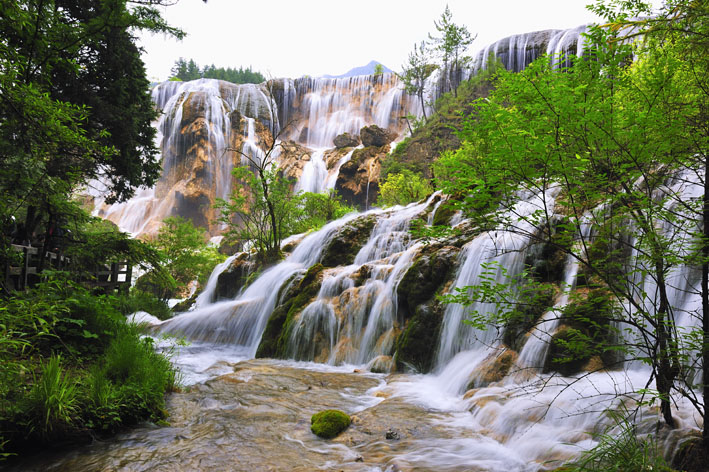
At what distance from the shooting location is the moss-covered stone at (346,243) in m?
13.6

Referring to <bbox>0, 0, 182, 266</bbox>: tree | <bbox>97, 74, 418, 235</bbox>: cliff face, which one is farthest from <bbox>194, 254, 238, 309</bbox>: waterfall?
<bbox>97, 74, 418, 235</bbox>: cliff face

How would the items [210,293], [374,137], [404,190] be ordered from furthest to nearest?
[374,137] → [404,190] → [210,293]

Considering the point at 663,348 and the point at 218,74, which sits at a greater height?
the point at 218,74

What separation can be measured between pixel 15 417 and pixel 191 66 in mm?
81187

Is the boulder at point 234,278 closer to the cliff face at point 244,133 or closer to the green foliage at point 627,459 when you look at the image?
the cliff face at point 244,133

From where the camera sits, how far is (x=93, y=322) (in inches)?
245

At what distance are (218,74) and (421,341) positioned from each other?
236 feet

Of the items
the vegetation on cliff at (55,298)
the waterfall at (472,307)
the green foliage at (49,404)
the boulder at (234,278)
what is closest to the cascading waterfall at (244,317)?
the boulder at (234,278)

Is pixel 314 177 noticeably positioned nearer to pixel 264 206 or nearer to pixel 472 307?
pixel 264 206

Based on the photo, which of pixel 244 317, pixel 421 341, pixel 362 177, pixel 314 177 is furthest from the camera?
pixel 314 177

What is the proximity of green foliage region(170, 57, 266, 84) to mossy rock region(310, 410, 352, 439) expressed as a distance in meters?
71.6

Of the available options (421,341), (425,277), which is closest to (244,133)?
(425,277)

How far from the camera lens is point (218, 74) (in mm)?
68750

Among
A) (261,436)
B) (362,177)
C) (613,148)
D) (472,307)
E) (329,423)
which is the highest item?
(362,177)
